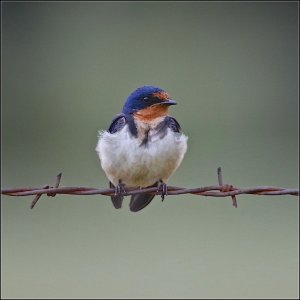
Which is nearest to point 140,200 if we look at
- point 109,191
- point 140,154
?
point 140,154

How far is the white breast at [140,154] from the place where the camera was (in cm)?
407

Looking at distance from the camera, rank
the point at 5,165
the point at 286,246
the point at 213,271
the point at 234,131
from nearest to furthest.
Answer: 1. the point at 213,271
2. the point at 286,246
3. the point at 5,165
4. the point at 234,131

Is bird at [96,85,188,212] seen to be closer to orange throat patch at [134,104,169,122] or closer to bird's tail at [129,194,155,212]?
orange throat patch at [134,104,169,122]

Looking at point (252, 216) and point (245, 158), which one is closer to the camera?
point (252, 216)

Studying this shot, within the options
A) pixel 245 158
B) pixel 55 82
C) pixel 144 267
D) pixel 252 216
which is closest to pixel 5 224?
pixel 144 267

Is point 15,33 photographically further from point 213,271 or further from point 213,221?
point 213,271

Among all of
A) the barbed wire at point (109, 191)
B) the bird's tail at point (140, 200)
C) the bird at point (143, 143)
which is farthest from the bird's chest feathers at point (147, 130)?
the barbed wire at point (109, 191)

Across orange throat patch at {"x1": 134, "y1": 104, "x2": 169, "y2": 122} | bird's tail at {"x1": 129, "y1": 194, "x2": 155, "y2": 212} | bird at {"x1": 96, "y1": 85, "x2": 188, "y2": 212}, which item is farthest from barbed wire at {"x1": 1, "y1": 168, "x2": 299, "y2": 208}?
bird's tail at {"x1": 129, "y1": 194, "x2": 155, "y2": 212}

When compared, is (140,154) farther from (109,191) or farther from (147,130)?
(109,191)

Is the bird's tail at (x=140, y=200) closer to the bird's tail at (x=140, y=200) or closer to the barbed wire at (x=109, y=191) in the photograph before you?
the bird's tail at (x=140, y=200)

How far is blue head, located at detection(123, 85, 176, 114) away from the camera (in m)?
4.19

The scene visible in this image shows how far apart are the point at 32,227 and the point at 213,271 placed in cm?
163

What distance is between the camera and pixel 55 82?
1113 cm

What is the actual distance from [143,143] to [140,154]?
0.05 meters
